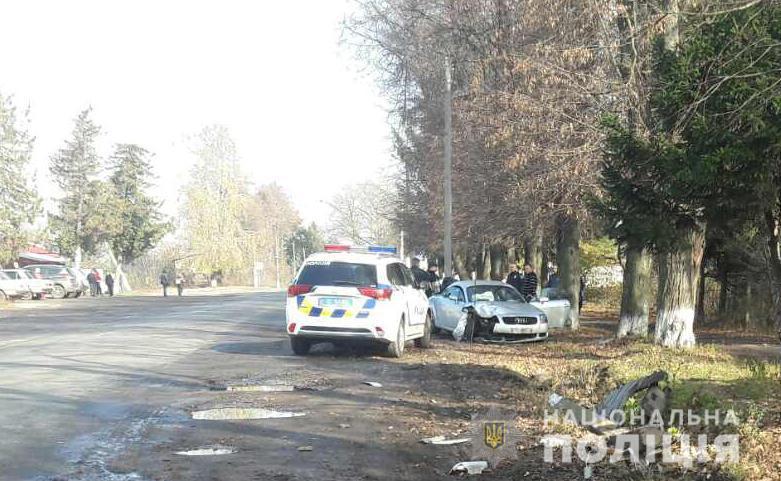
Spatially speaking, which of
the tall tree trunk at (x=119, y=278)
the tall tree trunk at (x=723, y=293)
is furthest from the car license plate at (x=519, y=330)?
the tall tree trunk at (x=119, y=278)

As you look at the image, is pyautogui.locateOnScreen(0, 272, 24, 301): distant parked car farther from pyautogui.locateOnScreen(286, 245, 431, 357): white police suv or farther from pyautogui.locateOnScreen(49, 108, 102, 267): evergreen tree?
pyautogui.locateOnScreen(286, 245, 431, 357): white police suv

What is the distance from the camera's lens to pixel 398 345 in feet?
49.5

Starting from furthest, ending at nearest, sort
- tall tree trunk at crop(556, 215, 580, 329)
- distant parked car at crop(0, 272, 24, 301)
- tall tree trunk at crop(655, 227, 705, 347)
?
distant parked car at crop(0, 272, 24, 301) → tall tree trunk at crop(556, 215, 580, 329) → tall tree trunk at crop(655, 227, 705, 347)

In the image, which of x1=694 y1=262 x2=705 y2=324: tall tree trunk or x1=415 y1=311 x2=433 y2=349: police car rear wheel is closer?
x1=415 y1=311 x2=433 y2=349: police car rear wheel

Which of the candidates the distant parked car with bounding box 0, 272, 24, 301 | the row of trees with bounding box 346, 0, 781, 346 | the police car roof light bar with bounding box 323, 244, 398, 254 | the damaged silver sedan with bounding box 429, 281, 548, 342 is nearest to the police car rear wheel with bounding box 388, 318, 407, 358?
the police car roof light bar with bounding box 323, 244, 398, 254

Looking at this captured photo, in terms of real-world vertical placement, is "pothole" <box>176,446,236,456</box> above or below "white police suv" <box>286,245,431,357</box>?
below

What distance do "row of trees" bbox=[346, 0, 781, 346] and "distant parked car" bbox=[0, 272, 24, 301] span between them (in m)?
23.0

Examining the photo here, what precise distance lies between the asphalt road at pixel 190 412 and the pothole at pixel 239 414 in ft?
0.54

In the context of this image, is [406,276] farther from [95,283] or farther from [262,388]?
[95,283]

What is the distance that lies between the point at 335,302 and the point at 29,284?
3556cm

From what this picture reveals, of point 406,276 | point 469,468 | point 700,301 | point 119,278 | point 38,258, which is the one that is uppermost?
point 38,258

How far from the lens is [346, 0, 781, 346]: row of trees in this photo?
8.73m

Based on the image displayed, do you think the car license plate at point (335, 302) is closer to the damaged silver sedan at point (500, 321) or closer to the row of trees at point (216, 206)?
the damaged silver sedan at point (500, 321)

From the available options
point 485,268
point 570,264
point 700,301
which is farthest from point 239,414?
point 485,268
